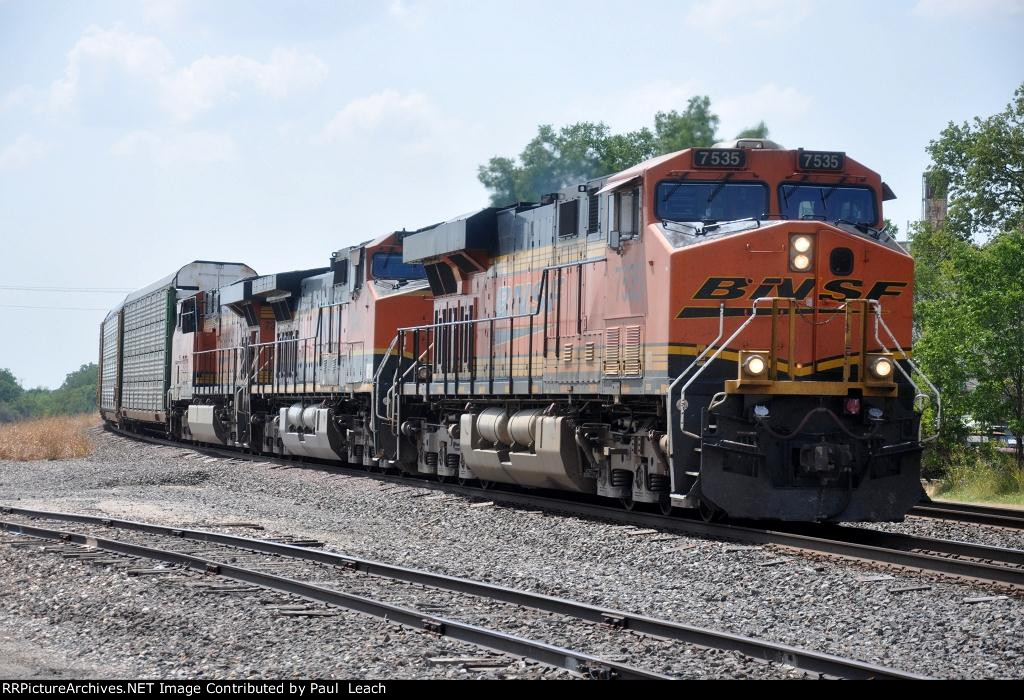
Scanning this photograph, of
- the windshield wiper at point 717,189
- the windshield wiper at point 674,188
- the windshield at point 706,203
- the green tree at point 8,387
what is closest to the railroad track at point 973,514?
the windshield at point 706,203

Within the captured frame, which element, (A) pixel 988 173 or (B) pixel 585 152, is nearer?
(A) pixel 988 173

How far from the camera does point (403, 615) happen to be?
281 inches

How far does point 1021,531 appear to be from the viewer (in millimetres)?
11094

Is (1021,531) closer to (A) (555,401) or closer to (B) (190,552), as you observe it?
(A) (555,401)

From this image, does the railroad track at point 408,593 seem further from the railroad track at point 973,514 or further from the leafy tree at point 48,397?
the leafy tree at point 48,397

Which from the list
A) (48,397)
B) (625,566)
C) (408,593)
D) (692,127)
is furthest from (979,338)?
(48,397)

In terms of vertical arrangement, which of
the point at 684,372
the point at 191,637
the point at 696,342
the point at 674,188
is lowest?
the point at 191,637

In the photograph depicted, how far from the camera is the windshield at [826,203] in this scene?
1117 centimetres

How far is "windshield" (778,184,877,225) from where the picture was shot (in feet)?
36.7

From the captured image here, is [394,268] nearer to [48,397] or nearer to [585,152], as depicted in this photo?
[585,152]

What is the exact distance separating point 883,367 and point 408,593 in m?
4.84

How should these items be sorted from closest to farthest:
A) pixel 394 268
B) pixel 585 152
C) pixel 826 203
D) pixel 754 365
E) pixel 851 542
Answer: pixel 754 365 → pixel 851 542 → pixel 826 203 → pixel 394 268 → pixel 585 152

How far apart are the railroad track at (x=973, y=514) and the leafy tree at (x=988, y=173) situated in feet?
91.8

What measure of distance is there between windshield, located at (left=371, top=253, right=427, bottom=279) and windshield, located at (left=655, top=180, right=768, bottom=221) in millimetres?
8469
